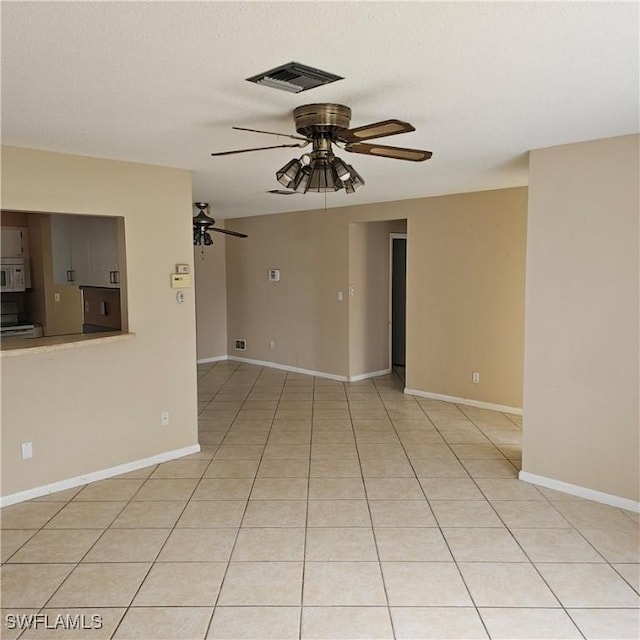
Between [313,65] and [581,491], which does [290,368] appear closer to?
[581,491]

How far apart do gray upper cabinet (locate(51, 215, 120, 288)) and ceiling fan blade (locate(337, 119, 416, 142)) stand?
3441 millimetres

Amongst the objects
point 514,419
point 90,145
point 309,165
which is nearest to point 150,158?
point 90,145

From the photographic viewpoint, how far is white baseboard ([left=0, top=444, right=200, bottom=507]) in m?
3.62

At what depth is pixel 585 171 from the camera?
11.5 feet

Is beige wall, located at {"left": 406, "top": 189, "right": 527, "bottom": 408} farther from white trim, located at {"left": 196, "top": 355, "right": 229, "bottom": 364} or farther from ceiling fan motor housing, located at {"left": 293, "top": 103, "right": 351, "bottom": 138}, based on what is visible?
white trim, located at {"left": 196, "top": 355, "right": 229, "bottom": 364}

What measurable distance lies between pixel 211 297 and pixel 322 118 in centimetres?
654

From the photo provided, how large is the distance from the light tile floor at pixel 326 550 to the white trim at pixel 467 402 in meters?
0.99

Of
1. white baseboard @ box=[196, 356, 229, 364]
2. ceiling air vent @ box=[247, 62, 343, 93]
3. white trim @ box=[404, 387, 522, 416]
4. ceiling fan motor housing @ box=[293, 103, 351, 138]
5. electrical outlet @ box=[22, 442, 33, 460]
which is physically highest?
ceiling air vent @ box=[247, 62, 343, 93]

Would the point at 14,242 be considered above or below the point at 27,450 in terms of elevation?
above

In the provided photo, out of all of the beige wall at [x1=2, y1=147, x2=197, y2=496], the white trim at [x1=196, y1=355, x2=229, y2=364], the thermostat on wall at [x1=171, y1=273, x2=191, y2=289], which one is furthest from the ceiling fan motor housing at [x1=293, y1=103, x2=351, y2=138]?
the white trim at [x1=196, y1=355, x2=229, y2=364]

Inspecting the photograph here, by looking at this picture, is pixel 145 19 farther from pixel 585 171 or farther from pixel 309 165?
pixel 585 171

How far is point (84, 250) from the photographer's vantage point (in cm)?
584

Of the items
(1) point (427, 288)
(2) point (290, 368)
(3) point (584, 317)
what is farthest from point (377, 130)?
(2) point (290, 368)

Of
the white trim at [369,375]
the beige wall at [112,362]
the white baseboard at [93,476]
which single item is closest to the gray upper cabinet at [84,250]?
the beige wall at [112,362]
